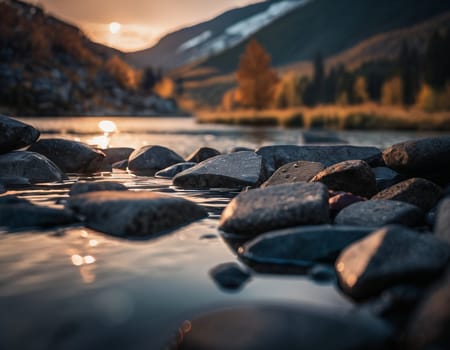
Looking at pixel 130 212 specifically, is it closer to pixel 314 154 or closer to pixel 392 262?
pixel 392 262

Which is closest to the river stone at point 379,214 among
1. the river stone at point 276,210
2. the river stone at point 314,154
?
the river stone at point 276,210

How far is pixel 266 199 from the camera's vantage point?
448 centimetres

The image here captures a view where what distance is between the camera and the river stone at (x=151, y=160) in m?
10.5

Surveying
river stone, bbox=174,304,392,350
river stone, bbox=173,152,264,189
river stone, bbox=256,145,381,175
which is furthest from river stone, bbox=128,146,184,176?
river stone, bbox=174,304,392,350

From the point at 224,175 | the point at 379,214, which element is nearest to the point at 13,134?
the point at 224,175

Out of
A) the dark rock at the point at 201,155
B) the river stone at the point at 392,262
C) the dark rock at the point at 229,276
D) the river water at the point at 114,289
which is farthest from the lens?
the dark rock at the point at 201,155

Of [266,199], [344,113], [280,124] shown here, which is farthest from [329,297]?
[280,124]

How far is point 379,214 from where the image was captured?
4.43 metres

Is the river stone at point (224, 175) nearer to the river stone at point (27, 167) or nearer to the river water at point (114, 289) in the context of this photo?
the river stone at point (27, 167)

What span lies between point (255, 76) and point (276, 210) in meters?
46.1

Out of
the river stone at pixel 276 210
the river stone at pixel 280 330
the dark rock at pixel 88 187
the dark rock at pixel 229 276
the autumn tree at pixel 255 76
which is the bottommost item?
the dark rock at pixel 229 276

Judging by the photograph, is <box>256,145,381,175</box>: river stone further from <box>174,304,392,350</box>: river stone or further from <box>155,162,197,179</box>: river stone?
<box>174,304,392,350</box>: river stone

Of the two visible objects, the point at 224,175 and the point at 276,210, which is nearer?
the point at 276,210

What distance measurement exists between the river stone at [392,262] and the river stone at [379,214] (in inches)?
47.0
